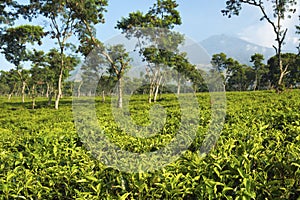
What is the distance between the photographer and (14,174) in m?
2.53

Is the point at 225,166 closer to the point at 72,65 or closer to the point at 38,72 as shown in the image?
the point at 72,65

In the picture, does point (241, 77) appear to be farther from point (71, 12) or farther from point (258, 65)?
point (71, 12)

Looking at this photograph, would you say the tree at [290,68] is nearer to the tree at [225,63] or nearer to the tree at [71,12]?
the tree at [225,63]

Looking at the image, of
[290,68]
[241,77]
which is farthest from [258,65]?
[241,77]

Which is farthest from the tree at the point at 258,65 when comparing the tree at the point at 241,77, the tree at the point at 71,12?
the tree at the point at 71,12

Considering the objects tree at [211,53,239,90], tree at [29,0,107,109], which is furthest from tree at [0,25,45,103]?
tree at [211,53,239,90]

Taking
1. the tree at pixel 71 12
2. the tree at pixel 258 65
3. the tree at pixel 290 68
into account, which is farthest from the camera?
the tree at pixel 258 65

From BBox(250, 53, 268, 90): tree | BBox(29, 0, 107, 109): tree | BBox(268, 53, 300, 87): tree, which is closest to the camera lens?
BBox(29, 0, 107, 109): tree

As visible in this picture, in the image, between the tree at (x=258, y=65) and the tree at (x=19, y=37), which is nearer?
the tree at (x=19, y=37)

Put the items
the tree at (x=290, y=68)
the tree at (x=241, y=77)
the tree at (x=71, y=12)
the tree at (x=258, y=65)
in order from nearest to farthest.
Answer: the tree at (x=71, y=12) → the tree at (x=290, y=68) → the tree at (x=258, y=65) → the tree at (x=241, y=77)

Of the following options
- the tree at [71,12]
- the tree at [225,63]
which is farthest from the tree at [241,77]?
the tree at [71,12]

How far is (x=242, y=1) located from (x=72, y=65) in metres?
20.0

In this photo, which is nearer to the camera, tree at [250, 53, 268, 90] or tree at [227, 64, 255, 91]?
tree at [250, 53, 268, 90]

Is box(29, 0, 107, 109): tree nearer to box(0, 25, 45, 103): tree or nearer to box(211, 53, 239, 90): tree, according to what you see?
box(0, 25, 45, 103): tree
